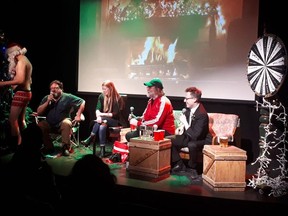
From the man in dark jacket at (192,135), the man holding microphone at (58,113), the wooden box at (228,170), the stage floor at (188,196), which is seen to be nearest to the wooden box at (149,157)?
the stage floor at (188,196)

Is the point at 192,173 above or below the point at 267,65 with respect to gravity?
below

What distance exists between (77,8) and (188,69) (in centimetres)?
251

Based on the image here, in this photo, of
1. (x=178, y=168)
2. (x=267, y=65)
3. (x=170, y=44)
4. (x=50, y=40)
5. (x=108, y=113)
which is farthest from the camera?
(x=50, y=40)

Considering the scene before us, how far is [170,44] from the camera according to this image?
6.42 m

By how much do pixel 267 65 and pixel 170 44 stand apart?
7.49 ft

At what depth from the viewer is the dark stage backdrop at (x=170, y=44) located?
5934 mm

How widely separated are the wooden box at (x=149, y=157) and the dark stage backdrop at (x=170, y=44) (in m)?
1.84

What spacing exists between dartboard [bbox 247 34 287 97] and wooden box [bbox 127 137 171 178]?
133cm

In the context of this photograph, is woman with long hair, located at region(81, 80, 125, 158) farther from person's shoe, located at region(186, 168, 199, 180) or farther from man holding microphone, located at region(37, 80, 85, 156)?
person's shoe, located at region(186, 168, 199, 180)

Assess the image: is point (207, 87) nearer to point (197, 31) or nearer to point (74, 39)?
point (197, 31)

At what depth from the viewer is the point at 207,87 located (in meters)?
6.20

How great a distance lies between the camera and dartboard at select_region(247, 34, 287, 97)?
168 inches

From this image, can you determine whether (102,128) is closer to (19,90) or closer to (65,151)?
(65,151)

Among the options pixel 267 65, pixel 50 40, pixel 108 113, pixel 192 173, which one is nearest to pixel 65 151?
pixel 108 113
